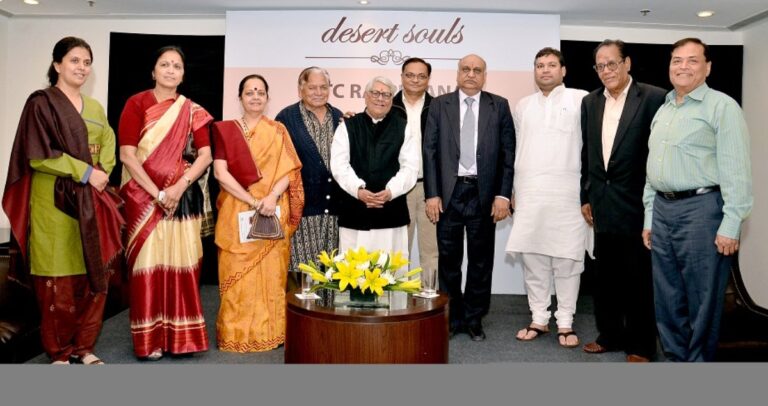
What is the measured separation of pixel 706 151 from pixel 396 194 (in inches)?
59.6

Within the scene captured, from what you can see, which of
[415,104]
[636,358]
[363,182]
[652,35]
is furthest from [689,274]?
[652,35]

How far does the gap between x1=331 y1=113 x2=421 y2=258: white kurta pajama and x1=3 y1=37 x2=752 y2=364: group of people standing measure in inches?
0.4

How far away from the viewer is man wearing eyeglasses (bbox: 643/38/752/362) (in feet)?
8.52

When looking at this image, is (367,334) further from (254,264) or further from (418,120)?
(418,120)

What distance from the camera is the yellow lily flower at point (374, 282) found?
2420 mm

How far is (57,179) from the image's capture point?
114 inches

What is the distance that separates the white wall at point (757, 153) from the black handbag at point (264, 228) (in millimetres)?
4597

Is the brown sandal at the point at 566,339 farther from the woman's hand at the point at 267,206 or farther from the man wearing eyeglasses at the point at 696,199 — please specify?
the woman's hand at the point at 267,206

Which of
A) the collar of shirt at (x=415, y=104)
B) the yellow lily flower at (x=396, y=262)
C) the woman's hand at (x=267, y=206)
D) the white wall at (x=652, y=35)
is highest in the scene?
the white wall at (x=652, y=35)

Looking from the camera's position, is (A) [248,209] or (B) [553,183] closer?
(A) [248,209]

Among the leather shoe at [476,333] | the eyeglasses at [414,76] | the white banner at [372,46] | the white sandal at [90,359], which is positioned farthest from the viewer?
the white banner at [372,46]

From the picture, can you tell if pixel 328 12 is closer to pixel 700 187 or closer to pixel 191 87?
pixel 191 87

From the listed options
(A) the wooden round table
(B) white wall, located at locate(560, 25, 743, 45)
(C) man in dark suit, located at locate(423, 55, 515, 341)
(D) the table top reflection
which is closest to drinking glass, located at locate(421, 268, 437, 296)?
(D) the table top reflection

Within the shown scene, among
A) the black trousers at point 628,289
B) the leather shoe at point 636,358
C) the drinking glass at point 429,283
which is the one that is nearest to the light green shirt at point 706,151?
the black trousers at point 628,289
